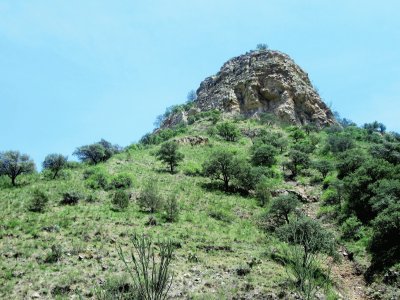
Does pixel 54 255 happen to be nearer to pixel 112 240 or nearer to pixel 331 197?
pixel 112 240

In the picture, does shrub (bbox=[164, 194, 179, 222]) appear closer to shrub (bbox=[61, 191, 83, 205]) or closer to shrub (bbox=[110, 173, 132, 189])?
shrub (bbox=[61, 191, 83, 205])

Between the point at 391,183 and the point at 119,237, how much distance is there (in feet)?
60.4

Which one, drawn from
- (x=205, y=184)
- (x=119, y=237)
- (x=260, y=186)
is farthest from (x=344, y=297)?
(x=205, y=184)

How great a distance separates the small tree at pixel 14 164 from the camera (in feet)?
137

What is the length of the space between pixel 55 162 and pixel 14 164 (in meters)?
5.38

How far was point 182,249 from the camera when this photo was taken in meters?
26.4

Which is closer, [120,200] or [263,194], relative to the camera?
[120,200]

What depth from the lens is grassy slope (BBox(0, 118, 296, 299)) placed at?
2170 centimetres

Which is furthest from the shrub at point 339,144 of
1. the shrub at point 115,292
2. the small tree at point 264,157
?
the shrub at point 115,292

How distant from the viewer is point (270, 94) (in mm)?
84250

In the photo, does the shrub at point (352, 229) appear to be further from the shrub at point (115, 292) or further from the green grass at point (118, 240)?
the shrub at point (115, 292)

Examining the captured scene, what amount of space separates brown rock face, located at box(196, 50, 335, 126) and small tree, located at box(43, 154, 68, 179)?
137 feet

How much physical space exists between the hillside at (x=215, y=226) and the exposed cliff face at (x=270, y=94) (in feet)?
100

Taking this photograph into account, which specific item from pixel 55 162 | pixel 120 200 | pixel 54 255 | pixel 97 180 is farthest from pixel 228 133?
pixel 54 255
